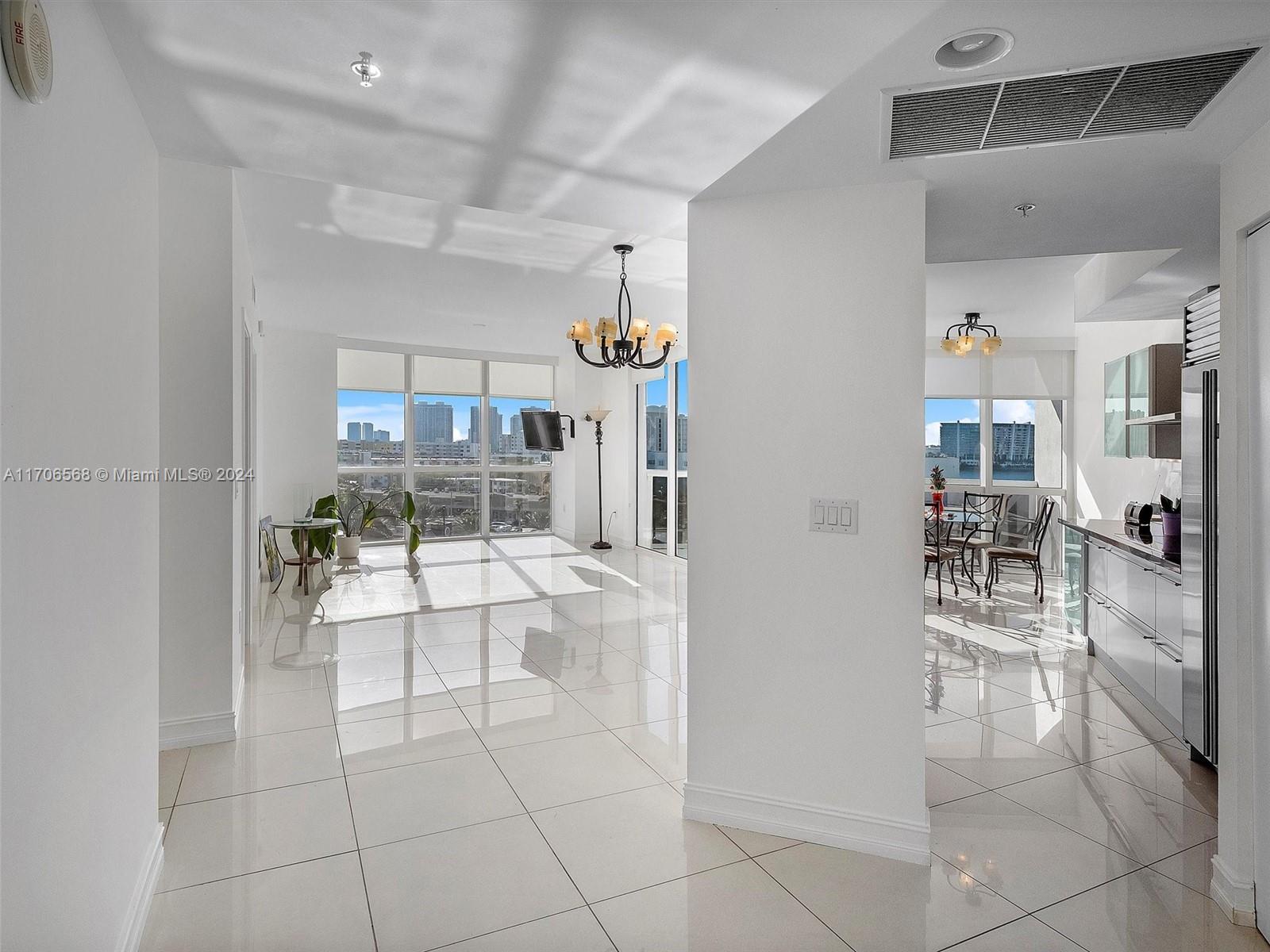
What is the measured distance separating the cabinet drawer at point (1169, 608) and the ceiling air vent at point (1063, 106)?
88.0 inches

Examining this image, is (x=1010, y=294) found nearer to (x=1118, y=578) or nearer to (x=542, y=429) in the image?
(x=1118, y=578)

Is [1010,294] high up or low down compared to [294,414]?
up

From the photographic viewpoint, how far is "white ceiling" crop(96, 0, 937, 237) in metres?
1.53

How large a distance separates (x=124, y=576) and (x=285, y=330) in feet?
22.0

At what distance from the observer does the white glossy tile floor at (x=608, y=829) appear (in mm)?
1956

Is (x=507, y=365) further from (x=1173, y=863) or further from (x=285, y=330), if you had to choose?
(x=1173, y=863)

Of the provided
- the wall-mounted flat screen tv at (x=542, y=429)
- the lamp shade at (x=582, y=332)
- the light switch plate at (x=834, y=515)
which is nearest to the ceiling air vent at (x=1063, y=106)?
the light switch plate at (x=834, y=515)

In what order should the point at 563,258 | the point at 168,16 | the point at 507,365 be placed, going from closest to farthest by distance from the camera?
the point at 168,16
the point at 563,258
the point at 507,365

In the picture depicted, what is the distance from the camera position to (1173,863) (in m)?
2.27

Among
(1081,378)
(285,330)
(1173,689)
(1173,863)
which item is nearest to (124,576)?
(1173,863)

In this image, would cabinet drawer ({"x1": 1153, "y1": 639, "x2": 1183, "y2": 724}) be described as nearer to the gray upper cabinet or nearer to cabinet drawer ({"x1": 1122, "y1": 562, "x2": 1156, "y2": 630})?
cabinet drawer ({"x1": 1122, "y1": 562, "x2": 1156, "y2": 630})

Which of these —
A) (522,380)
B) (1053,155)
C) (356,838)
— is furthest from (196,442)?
(522,380)

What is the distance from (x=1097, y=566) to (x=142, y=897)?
4.87m

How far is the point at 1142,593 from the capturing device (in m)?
3.64
